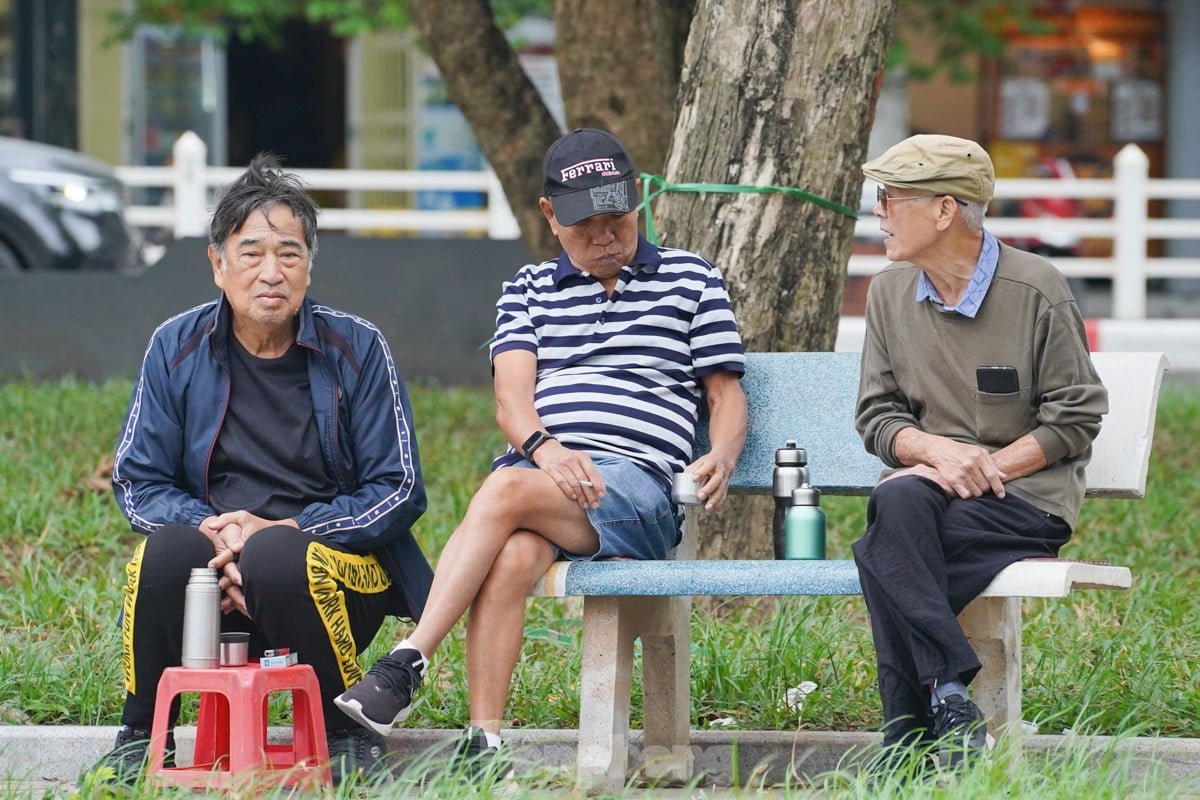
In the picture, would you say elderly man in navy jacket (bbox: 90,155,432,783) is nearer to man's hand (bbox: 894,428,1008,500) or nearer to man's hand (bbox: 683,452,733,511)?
man's hand (bbox: 683,452,733,511)

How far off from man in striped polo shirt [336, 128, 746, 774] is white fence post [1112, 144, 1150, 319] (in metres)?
9.21

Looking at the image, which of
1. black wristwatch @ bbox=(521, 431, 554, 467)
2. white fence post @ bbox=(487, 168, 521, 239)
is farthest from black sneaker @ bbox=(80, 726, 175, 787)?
white fence post @ bbox=(487, 168, 521, 239)

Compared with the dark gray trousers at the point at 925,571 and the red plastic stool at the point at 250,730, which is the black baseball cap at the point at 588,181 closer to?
the dark gray trousers at the point at 925,571

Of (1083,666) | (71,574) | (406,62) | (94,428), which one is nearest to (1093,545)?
(1083,666)

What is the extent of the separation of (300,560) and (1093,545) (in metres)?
3.41

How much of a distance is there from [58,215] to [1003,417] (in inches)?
349

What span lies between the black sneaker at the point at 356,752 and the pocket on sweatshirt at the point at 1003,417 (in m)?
1.49

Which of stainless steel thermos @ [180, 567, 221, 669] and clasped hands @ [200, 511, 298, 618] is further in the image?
clasped hands @ [200, 511, 298, 618]

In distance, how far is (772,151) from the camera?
511 cm

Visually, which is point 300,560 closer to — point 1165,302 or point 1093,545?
point 1093,545

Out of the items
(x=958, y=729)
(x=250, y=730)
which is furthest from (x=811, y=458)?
(x=250, y=730)

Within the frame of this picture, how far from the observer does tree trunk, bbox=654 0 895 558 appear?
5074mm

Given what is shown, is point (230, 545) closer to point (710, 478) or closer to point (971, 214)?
point (710, 478)

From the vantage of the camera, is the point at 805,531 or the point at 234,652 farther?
the point at 805,531
